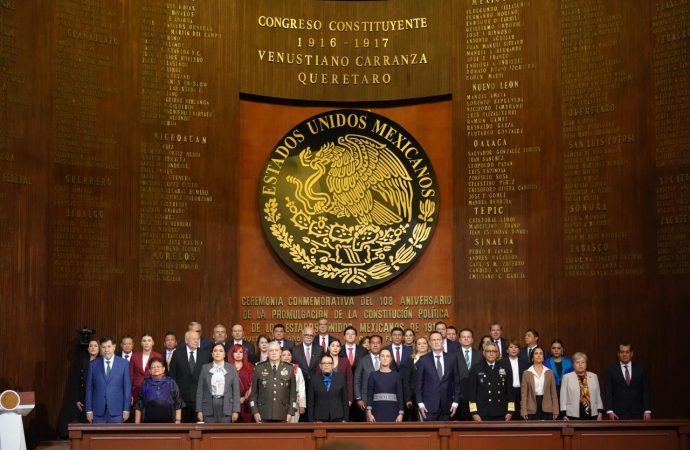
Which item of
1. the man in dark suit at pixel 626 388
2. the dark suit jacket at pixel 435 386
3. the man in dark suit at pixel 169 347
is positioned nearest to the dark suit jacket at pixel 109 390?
the man in dark suit at pixel 169 347

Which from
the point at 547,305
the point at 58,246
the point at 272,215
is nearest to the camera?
the point at 58,246

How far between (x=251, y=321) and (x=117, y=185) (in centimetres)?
254

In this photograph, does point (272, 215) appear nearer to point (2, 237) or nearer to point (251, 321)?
point (251, 321)

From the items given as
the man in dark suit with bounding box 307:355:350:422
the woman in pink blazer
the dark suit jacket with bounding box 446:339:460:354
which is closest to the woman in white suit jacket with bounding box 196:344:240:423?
the man in dark suit with bounding box 307:355:350:422

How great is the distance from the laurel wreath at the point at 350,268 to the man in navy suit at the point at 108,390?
3.47 meters

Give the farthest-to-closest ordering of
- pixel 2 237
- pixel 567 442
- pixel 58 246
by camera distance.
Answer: pixel 58 246 < pixel 2 237 < pixel 567 442

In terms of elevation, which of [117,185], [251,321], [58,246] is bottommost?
[251,321]

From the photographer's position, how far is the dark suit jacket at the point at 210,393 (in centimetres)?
990

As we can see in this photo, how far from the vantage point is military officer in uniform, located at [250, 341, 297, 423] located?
995cm

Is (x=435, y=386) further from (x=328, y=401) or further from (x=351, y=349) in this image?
(x=351, y=349)

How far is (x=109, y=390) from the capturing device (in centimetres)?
1020

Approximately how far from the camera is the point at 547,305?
12312 millimetres

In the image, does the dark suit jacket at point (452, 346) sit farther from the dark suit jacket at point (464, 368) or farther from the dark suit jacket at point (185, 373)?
the dark suit jacket at point (185, 373)

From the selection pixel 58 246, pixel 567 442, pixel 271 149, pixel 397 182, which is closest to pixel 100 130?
pixel 58 246
